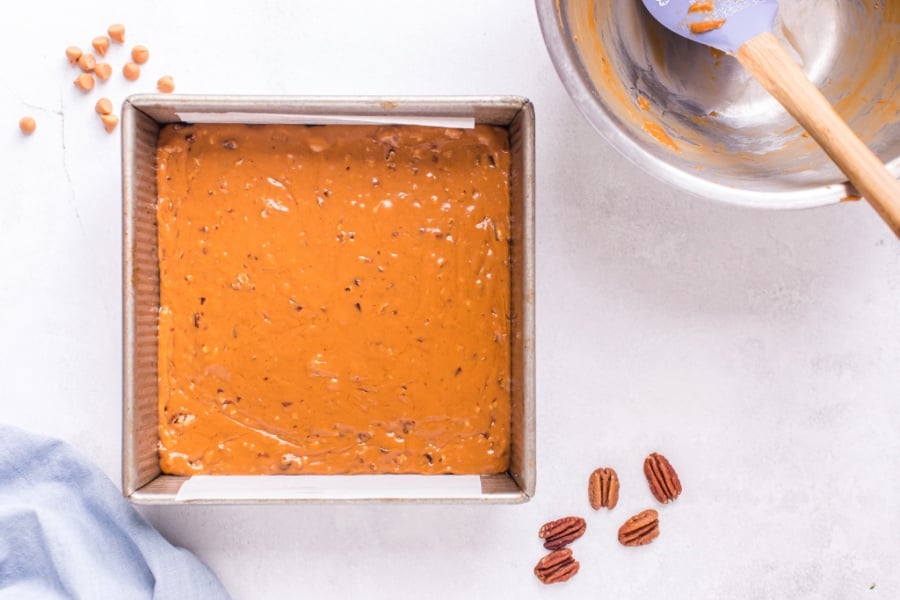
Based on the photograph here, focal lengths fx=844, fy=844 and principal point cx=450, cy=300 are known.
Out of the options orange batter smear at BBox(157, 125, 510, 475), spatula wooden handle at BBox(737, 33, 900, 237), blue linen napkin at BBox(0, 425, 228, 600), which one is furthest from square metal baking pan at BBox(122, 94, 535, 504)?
spatula wooden handle at BBox(737, 33, 900, 237)

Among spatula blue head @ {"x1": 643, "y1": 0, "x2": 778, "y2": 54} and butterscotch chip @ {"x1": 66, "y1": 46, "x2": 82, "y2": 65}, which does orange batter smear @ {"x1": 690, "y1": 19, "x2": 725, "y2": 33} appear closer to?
spatula blue head @ {"x1": 643, "y1": 0, "x2": 778, "y2": 54}

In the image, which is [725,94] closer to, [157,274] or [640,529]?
[640,529]

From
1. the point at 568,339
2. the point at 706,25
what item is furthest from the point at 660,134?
the point at 568,339

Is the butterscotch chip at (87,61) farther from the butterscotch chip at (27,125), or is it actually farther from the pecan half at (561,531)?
the pecan half at (561,531)

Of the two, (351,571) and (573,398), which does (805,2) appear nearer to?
(573,398)

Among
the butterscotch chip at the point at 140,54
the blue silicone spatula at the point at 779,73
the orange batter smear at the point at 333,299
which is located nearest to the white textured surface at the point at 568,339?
the butterscotch chip at the point at 140,54

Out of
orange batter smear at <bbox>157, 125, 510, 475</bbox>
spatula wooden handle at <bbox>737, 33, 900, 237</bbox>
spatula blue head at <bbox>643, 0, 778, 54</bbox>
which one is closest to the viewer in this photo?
spatula wooden handle at <bbox>737, 33, 900, 237</bbox>
